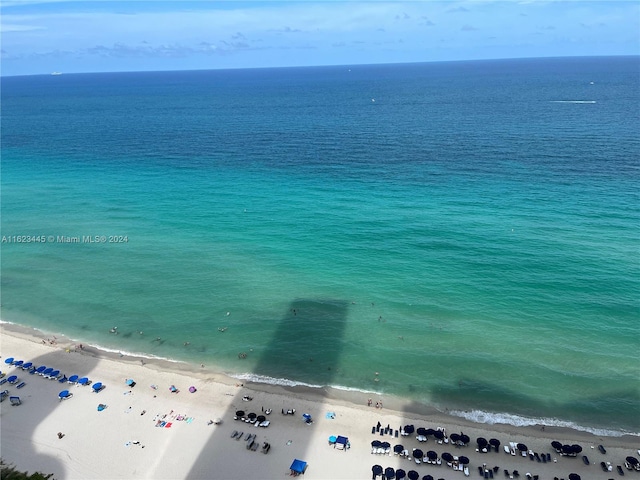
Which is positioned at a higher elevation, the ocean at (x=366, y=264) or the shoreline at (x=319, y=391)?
the ocean at (x=366, y=264)

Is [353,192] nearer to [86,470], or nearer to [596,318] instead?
[596,318]

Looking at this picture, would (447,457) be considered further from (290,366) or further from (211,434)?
(211,434)

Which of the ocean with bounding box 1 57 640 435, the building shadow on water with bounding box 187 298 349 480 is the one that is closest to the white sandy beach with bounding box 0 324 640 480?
the building shadow on water with bounding box 187 298 349 480

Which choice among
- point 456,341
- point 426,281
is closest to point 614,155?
point 426,281

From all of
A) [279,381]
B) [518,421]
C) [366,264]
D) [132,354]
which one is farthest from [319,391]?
[366,264]

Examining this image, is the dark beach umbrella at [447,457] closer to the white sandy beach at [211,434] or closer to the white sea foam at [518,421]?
the white sandy beach at [211,434]

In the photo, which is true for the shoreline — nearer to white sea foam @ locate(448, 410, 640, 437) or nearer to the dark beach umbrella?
white sea foam @ locate(448, 410, 640, 437)

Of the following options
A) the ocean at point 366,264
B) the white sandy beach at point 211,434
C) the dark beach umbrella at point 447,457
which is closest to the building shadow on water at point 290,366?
the white sandy beach at point 211,434
